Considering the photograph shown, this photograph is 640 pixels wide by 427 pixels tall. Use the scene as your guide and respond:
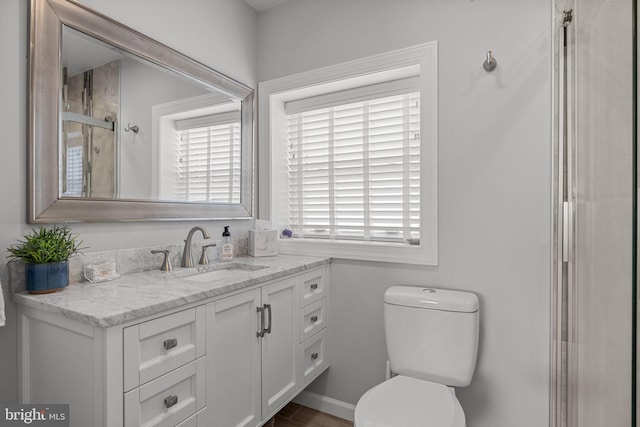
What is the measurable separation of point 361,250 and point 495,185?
80 cm

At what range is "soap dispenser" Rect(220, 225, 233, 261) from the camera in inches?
79.3

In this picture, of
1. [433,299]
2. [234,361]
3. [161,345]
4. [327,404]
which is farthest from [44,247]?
[327,404]

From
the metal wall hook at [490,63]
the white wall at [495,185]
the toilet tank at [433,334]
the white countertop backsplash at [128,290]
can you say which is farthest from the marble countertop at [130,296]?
the metal wall hook at [490,63]

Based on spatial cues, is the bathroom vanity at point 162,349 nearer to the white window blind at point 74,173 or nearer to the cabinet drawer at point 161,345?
the cabinet drawer at point 161,345

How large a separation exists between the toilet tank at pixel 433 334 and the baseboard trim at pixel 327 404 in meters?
0.59

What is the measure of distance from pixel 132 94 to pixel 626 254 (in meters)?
1.85

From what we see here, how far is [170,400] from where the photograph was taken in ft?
3.71

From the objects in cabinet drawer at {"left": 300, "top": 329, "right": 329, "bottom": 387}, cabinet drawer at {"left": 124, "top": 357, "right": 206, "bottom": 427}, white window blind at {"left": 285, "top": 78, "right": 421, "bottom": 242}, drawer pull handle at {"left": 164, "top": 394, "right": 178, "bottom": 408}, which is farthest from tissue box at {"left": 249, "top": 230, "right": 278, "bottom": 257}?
drawer pull handle at {"left": 164, "top": 394, "right": 178, "bottom": 408}

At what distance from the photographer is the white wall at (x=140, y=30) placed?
1.19m

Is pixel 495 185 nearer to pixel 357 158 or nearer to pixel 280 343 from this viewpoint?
pixel 357 158

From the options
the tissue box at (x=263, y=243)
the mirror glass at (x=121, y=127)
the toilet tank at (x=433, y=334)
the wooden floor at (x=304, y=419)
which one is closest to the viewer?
the mirror glass at (x=121, y=127)

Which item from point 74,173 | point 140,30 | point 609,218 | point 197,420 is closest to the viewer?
point 609,218

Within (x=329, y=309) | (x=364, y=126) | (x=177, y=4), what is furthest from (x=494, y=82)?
(x=177, y=4)

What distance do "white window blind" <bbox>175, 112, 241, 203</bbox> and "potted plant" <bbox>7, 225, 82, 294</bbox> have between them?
661 millimetres
